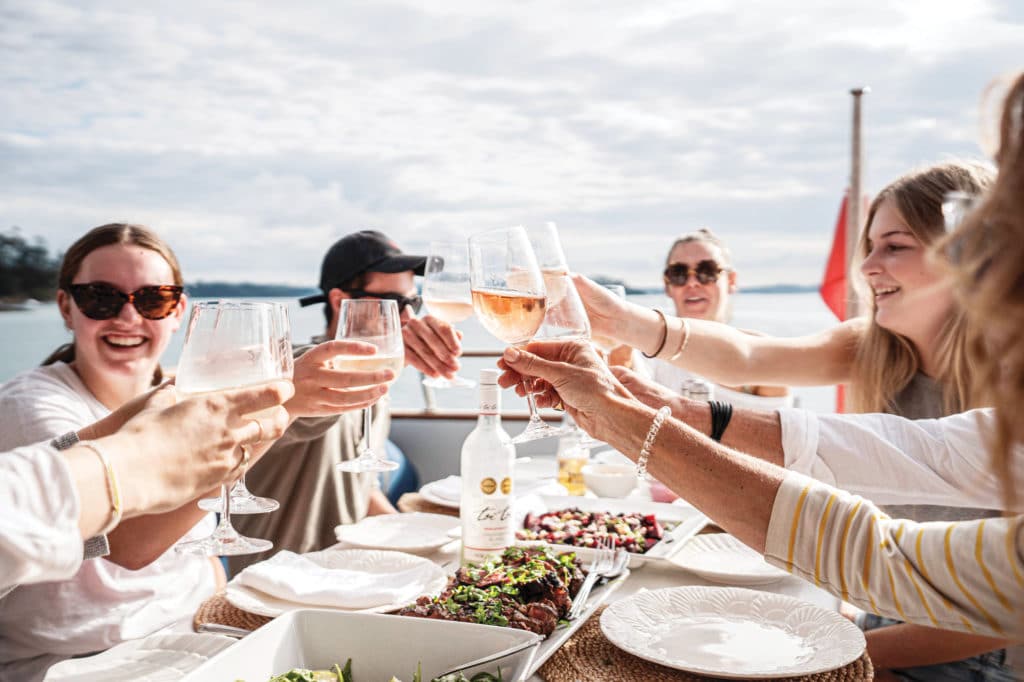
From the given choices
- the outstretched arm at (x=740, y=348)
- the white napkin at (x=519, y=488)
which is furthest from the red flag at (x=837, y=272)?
the white napkin at (x=519, y=488)

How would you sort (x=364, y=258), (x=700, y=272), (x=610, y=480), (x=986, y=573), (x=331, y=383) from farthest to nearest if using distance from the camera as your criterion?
1. (x=700, y=272)
2. (x=364, y=258)
3. (x=610, y=480)
4. (x=331, y=383)
5. (x=986, y=573)

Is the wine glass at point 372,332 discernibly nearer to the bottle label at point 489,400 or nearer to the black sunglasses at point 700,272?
the bottle label at point 489,400

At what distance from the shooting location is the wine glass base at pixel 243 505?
4.58ft

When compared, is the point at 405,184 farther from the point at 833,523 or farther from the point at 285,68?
the point at 833,523

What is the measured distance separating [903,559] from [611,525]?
2.98 ft

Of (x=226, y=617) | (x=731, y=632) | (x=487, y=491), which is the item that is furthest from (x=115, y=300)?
(x=731, y=632)

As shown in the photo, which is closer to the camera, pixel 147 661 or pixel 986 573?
pixel 986 573

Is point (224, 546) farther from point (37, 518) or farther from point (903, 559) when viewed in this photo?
point (903, 559)

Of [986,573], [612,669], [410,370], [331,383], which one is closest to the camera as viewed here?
[986,573]

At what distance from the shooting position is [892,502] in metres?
2.01

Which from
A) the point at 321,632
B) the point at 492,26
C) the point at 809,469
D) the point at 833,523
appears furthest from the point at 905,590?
the point at 492,26

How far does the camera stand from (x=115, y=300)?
2.40 metres

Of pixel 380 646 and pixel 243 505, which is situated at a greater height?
pixel 243 505

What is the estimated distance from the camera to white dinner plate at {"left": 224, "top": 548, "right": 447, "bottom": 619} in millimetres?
1525
